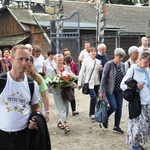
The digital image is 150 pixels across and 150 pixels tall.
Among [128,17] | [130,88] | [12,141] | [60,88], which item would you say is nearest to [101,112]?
[60,88]

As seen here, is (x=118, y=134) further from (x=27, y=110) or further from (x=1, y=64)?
(x=27, y=110)

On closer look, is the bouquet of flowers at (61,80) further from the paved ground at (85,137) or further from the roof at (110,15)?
the roof at (110,15)

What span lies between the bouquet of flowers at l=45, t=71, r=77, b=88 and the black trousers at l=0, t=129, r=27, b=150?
3.45 m

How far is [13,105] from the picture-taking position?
3.31m

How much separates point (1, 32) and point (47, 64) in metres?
25.7

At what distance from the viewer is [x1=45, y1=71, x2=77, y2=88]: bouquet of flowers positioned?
6.82 metres

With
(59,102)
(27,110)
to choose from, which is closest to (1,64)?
(59,102)

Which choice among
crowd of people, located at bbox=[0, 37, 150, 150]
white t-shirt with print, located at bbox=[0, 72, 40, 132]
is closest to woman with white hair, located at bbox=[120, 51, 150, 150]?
crowd of people, located at bbox=[0, 37, 150, 150]

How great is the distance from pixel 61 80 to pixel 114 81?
110 cm

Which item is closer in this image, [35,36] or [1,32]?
[35,36]

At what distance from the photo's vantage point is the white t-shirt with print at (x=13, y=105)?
3.29 meters

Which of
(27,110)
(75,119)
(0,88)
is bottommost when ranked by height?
(75,119)

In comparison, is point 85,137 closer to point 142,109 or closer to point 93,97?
point 93,97

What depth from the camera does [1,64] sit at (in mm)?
6137
